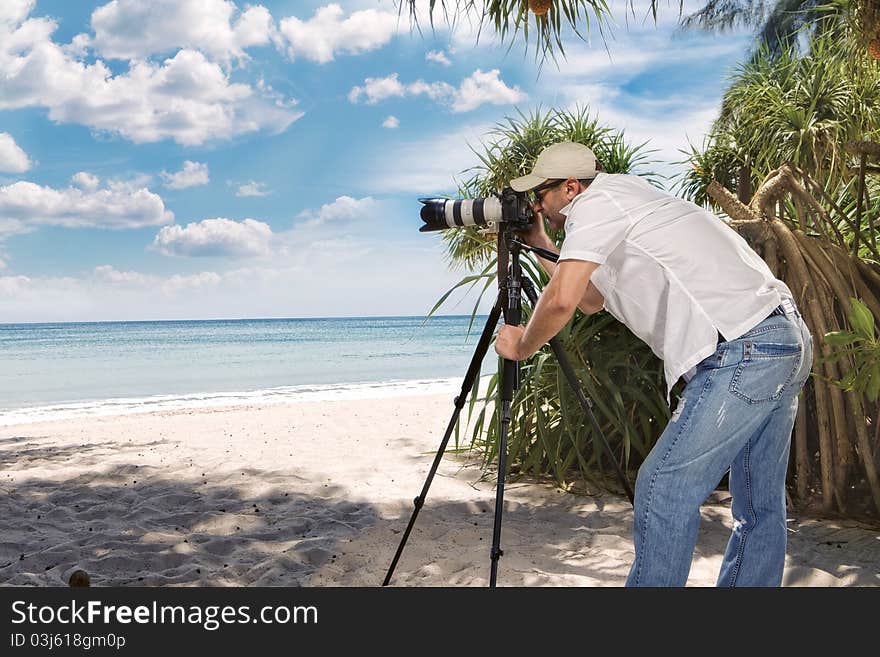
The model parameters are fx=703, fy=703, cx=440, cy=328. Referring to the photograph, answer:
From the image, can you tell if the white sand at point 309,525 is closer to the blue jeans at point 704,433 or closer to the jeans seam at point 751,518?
the jeans seam at point 751,518

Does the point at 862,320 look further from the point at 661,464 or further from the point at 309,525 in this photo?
the point at 309,525

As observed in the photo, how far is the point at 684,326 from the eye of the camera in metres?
1.44

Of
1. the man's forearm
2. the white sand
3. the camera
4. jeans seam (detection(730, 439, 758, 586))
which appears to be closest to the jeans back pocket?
jeans seam (detection(730, 439, 758, 586))

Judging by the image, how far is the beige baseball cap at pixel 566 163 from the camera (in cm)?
159

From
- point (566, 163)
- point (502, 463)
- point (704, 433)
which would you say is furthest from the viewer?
point (502, 463)

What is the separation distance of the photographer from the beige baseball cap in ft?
0.32

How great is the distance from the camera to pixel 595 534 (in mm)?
2861

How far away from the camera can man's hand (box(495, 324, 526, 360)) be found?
162 centimetres

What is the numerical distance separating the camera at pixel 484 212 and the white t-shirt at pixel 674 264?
0.45 m

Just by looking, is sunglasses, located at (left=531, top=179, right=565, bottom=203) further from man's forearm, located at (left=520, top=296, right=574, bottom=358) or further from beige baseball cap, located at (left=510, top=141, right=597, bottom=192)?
man's forearm, located at (left=520, top=296, right=574, bottom=358)

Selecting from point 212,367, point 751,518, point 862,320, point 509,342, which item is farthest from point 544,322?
point 212,367

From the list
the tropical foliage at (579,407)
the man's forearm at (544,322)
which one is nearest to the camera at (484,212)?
the man's forearm at (544,322)

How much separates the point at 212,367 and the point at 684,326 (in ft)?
59.5
